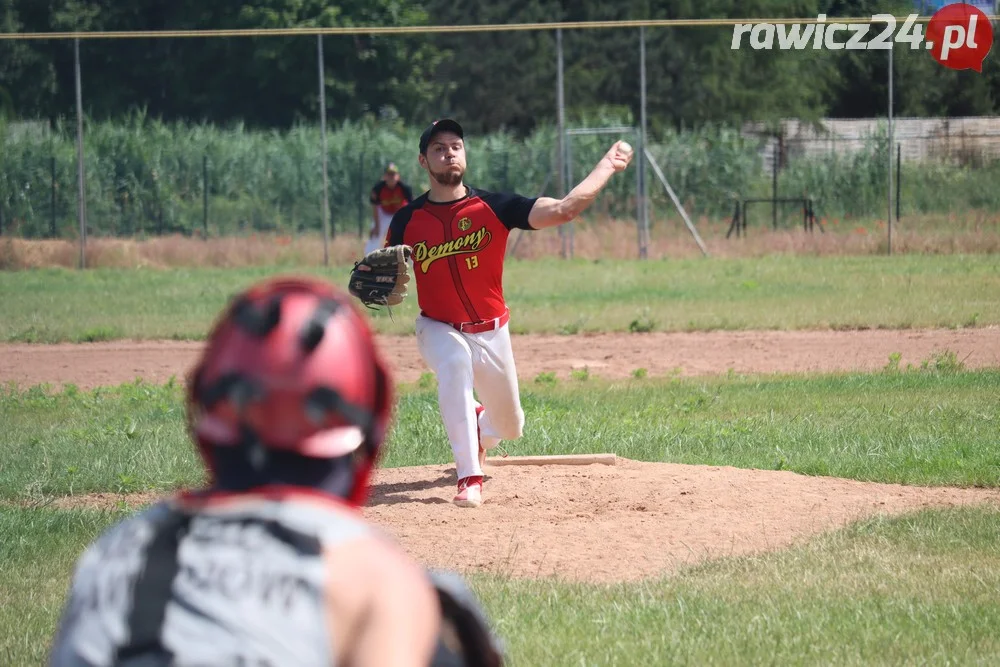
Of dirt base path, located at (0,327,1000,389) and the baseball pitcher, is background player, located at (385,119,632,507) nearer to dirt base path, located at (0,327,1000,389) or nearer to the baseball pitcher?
the baseball pitcher

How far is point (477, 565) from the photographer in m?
6.20

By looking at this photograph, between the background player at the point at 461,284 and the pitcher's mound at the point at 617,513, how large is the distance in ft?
1.28

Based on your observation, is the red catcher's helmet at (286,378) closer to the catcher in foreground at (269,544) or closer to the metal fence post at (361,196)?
the catcher in foreground at (269,544)

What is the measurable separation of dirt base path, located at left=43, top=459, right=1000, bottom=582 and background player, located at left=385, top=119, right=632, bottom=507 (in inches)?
15.4

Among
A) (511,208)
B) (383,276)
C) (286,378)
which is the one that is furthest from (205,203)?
(286,378)

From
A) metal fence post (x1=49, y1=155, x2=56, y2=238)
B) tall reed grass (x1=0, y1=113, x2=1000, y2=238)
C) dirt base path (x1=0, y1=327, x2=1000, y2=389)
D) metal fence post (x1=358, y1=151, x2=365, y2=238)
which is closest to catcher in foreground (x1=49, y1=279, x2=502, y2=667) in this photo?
dirt base path (x1=0, y1=327, x2=1000, y2=389)

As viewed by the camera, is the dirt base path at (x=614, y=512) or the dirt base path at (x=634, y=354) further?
the dirt base path at (x=634, y=354)

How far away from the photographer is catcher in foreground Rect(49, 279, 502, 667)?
65.5 inches

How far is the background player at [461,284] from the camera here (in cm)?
745

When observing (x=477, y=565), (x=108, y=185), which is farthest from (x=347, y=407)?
(x=108, y=185)

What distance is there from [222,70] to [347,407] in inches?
1577

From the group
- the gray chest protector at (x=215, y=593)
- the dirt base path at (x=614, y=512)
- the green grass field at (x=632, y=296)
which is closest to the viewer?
the gray chest protector at (x=215, y=593)

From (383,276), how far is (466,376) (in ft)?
2.46

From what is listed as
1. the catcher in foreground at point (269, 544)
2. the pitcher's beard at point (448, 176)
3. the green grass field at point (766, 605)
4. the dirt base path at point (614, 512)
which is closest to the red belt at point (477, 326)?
the pitcher's beard at point (448, 176)
